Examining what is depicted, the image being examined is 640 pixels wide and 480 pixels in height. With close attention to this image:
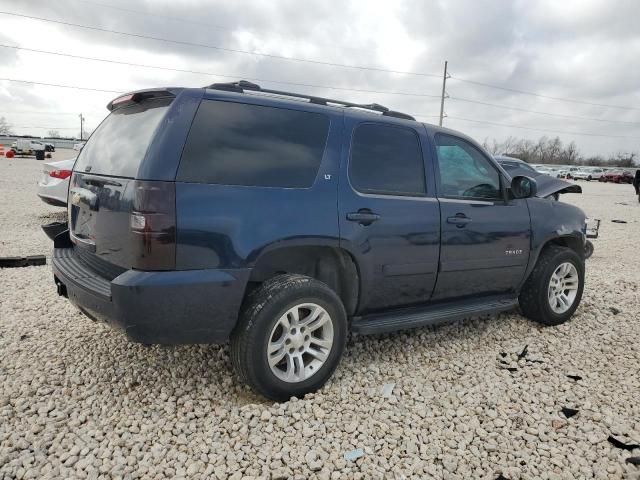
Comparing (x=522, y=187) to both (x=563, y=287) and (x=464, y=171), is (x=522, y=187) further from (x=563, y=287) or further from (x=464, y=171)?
(x=563, y=287)

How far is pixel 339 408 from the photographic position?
298cm

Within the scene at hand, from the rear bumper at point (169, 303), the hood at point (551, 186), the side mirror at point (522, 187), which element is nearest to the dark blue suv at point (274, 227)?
the rear bumper at point (169, 303)

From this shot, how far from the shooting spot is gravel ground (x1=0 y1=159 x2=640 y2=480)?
2475mm

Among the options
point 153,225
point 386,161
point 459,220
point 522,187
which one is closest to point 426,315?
point 459,220

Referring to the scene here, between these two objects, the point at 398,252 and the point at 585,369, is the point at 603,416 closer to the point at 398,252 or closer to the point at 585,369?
the point at 585,369

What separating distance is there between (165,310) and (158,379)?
93cm

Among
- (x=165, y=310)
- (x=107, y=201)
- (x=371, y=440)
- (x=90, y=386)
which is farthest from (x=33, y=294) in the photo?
(x=371, y=440)

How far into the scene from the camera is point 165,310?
8.46ft

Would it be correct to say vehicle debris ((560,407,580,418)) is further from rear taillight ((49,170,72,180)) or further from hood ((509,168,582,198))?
rear taillight ((49,170,72,180))

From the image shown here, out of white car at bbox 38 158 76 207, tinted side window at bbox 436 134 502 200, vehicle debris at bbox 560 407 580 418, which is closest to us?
vehicle debris at bbox 560 407 580 418

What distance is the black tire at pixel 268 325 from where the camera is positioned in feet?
9.16

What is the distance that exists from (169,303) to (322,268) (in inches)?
45.1

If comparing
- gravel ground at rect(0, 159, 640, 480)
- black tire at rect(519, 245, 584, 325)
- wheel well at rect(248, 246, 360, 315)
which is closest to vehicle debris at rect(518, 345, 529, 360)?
gravel ground at rect(0, 159, 640, 480)

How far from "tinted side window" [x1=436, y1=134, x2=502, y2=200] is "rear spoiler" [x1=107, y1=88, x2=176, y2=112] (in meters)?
2.11
